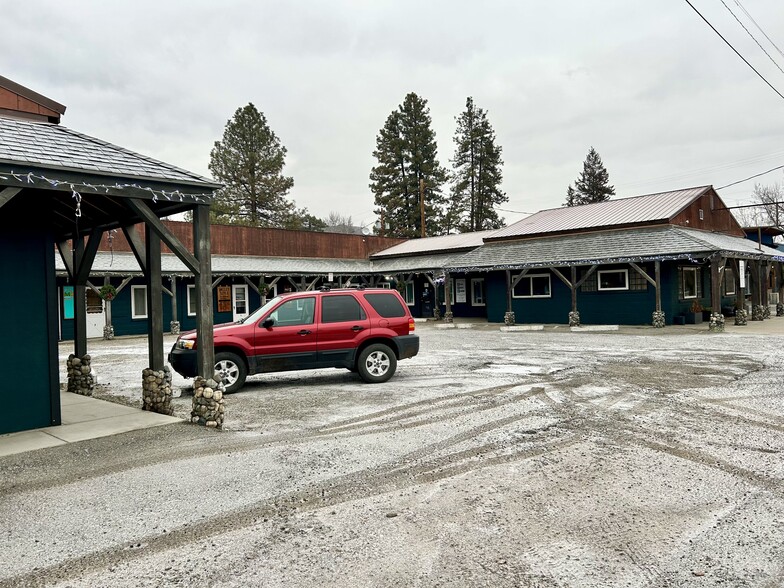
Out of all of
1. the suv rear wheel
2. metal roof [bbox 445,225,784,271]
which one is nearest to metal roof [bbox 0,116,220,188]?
the suv rear wheel

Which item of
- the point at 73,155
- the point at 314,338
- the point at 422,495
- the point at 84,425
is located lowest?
the point at 422,495

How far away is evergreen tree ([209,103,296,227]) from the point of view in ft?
157

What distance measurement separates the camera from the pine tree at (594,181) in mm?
65125

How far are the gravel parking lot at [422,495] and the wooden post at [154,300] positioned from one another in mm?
918

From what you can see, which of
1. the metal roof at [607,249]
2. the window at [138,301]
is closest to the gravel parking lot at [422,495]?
the metal roof at [607,249]

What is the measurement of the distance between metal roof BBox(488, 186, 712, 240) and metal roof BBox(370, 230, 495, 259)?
3.16 meters

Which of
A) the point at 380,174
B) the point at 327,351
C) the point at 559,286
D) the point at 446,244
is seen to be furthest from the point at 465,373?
the point at 380,174

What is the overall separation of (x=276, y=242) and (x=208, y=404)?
27655mm

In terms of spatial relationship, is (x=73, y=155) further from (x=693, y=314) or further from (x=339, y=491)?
(x=693, y=314)

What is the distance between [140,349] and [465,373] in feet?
39.9

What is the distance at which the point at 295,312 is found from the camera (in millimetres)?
10312

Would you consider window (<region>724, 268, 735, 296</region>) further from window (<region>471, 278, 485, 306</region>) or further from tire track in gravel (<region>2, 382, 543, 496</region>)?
tire track in gravel (<region>2, 382, 543, 496</region>)

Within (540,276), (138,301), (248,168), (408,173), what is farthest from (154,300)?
(408,173)

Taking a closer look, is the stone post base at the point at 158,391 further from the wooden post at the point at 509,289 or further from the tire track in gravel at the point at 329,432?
the wooden post at the point at 509,289
